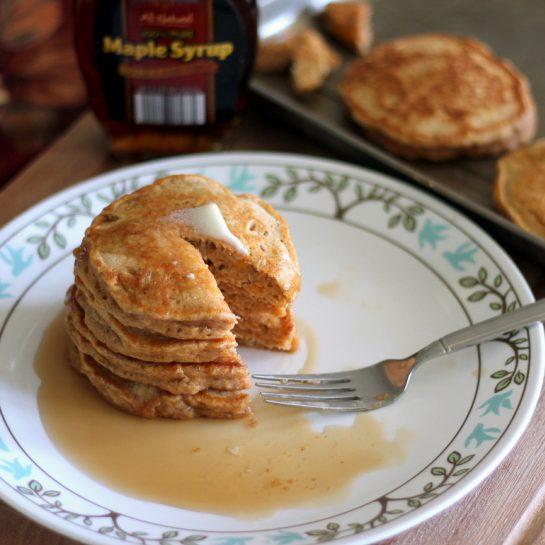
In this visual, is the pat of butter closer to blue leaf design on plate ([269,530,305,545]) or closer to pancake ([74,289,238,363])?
pancake ([74,289,238,363])

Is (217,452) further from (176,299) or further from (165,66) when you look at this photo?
(165,66)

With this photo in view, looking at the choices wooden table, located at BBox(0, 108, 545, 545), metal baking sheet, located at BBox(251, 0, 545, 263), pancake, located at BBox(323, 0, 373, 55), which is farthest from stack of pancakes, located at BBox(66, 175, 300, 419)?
pancake, located at BBox(323, 0, 373, 55)

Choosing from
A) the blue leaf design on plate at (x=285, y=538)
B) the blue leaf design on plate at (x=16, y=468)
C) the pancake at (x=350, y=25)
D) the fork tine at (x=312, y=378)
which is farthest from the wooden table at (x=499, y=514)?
the pancake at (x=350, y=25)

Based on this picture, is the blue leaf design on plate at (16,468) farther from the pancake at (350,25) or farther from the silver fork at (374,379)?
the pancake at (350,25)

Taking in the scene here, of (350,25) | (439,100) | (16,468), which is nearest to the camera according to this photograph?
(16,468)

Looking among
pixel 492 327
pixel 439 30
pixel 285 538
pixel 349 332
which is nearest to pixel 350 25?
pixel 439 30
